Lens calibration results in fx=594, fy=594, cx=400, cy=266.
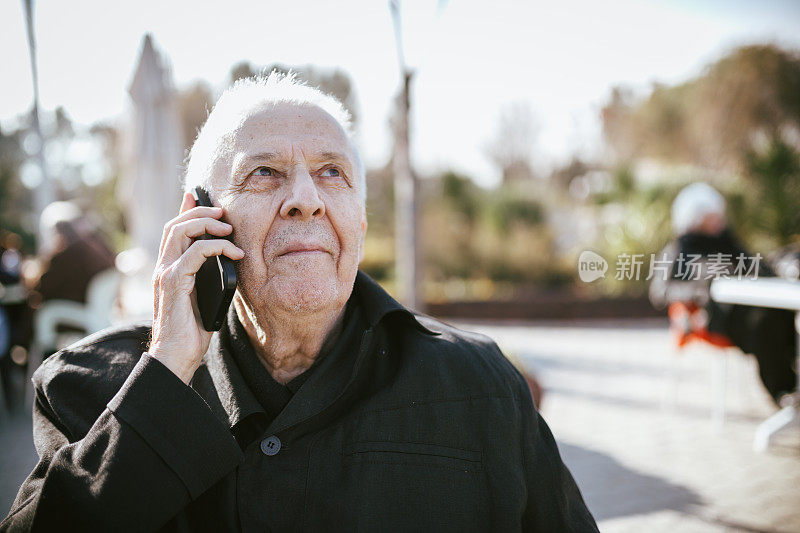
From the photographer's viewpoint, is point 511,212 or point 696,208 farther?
point 511,212

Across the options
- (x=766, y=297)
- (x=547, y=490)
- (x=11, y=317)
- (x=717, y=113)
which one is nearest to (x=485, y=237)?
(x=11, y=317)

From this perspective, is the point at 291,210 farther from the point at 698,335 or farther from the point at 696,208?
the point at 696,208

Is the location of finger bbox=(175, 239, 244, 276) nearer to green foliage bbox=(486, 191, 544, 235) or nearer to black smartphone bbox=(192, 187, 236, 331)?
black smartphone bbox=(192, 187, 236, 331)

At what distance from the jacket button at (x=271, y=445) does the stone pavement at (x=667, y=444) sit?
278 cm

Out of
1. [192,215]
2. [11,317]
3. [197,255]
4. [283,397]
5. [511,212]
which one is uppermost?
[192,215]

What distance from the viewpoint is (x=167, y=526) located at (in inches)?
58.2

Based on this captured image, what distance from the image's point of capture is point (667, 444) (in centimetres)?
501

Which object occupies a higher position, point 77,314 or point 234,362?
point 234,362

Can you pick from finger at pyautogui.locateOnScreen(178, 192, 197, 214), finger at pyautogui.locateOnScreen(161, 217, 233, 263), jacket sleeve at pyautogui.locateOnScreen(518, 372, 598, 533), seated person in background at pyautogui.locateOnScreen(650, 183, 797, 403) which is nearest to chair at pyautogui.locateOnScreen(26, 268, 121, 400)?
finger at pyautogui.locateOnScreen(178, 192, 197, 214)

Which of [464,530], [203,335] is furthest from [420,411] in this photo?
[203,335]

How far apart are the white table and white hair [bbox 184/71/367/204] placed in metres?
3.38

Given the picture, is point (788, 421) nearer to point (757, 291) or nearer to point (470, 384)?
point (757, 291)

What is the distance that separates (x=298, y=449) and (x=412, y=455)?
298mm

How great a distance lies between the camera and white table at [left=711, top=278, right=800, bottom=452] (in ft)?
13.0
